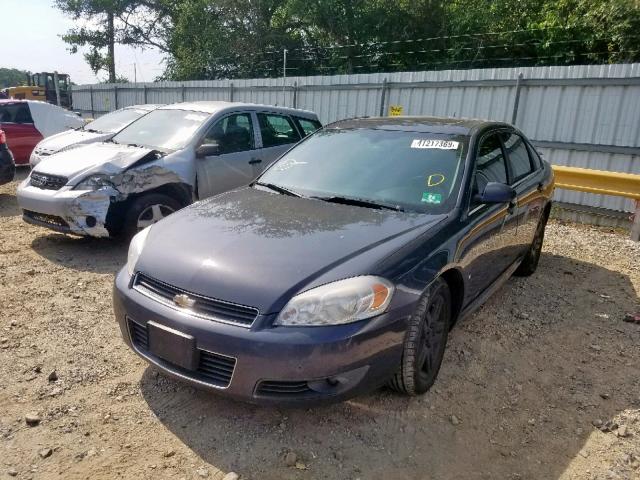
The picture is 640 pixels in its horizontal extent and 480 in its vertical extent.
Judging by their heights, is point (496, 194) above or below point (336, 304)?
above

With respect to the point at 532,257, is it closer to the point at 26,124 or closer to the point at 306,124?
the point at 306,124

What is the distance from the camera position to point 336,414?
9.29 ft

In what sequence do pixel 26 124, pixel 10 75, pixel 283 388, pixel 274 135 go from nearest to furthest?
pixel 283 388, pixel 274 135, pixel 26 124, pixel 10 75

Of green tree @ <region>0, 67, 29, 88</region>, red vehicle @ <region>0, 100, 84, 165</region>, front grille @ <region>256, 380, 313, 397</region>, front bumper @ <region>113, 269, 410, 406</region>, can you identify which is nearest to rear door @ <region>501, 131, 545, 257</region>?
front bumper @ <region>113, 269, 410, 406</region>

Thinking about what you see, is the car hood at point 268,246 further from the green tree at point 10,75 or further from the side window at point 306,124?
the green tree at point 10,75

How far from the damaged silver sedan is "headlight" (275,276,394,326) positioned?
337 centimetres

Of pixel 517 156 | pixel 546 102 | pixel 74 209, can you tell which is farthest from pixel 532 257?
pixel 74 209

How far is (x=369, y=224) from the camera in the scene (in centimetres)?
301

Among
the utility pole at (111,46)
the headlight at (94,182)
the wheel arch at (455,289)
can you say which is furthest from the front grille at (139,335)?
the utility pole at (111,46)

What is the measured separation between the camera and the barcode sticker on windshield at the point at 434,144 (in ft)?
11.9

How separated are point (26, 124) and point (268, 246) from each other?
9429 millimetres

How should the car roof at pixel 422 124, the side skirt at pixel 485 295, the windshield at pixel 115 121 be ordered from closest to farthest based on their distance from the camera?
the side skirt at pixel 485 295
the car roof at pixel 422 124
the windshield at pixel 115 121

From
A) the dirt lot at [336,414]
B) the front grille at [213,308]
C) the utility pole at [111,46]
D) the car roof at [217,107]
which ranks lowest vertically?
the dirt lot at [336,414]

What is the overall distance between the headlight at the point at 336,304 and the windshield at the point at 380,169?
3.14 ft
